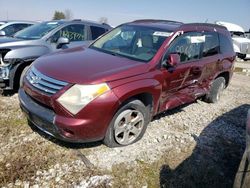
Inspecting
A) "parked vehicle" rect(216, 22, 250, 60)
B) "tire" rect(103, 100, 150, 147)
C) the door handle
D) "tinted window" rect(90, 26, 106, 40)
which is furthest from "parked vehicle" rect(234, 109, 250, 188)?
"parked vehicle" rect(216, 22, 250, 60)

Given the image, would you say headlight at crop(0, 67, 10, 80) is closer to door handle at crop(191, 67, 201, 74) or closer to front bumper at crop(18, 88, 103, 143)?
front bumper at crop(18, 88, 103, 143)

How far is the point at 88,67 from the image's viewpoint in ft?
11.6

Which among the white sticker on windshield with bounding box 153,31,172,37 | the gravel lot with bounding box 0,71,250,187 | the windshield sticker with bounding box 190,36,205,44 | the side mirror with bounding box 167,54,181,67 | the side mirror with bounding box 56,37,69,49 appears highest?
the white sticker on windshield with bounding box 153,31,172,37

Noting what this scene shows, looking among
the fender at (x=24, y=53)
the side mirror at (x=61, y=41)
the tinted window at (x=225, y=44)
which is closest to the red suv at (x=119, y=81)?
the tinted window at (x=225, y=44)

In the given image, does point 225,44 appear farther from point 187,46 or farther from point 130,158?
point 130,158

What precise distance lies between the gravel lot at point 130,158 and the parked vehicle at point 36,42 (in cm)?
70

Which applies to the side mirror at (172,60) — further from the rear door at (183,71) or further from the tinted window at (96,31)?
the tinted window at (96,31)

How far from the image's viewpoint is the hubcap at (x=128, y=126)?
360cm

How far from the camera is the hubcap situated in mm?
3604

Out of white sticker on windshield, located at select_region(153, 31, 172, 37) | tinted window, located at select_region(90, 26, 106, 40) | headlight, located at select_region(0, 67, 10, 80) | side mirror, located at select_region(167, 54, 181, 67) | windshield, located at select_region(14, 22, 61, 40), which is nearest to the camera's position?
side mirror, located at select_region(167, 54, 181, 67)

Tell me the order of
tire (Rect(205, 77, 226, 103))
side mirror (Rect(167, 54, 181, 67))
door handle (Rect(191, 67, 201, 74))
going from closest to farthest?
side mirror (Rect(167, 54, 181, 67)) → door handle (Rect(191, 67, 201, 74)) → tire (Rect(205, 77, 226, 103))

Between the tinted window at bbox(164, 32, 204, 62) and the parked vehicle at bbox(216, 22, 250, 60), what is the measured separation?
13.4m

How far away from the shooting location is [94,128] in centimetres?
327

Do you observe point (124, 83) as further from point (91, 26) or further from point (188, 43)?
point (91, 26)
